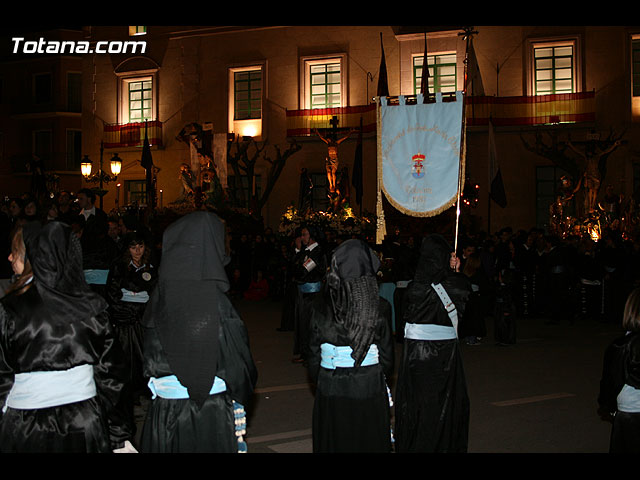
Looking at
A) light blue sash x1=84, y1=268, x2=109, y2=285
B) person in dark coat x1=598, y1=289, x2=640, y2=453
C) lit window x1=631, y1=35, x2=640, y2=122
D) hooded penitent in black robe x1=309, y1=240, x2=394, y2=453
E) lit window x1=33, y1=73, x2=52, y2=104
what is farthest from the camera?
lit window x1=33, y1=73, x2=52, y2=104

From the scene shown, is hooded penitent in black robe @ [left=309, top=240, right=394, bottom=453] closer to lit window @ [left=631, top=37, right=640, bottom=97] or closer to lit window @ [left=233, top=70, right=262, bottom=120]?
lit window @ [left=631, top=37, right=640, bottom=97]

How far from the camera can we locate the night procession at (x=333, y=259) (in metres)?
3.88

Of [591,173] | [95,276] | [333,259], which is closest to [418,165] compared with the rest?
[333,259]

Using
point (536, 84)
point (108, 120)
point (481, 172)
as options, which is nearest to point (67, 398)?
point (481, 172)

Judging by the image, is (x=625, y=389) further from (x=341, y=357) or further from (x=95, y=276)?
(x=95, y=276)

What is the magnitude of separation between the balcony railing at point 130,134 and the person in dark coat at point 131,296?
2701 cm

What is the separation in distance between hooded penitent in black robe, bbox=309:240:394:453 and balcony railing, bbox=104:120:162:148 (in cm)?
3036

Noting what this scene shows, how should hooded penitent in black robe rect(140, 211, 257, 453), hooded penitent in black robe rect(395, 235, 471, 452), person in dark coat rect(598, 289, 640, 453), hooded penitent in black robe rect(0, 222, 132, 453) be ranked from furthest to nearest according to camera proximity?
1. hooded penitent in black robe rect(395, 235, 471, 452)
2. person in dark coat rect(598, 289, 640, 453)
3. hooded penitent in black robe rect(140, 211, 257, 453)
4. hooded penitent in black robe rect(0, 222, 132, 453)

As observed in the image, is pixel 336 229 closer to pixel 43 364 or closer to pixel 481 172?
pixel 481 172

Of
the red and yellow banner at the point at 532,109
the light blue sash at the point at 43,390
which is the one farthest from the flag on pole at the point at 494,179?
the light blue sash at the point at 43,390

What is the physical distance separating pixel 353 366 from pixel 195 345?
1.49 m

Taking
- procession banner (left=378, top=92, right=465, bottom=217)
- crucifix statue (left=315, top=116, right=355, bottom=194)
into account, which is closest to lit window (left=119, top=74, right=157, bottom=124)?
crucifix statue (left=315, top=116, right=355, bottom=194)

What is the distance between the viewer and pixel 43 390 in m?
3.64

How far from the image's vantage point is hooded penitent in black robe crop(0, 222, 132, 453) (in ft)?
11.9
